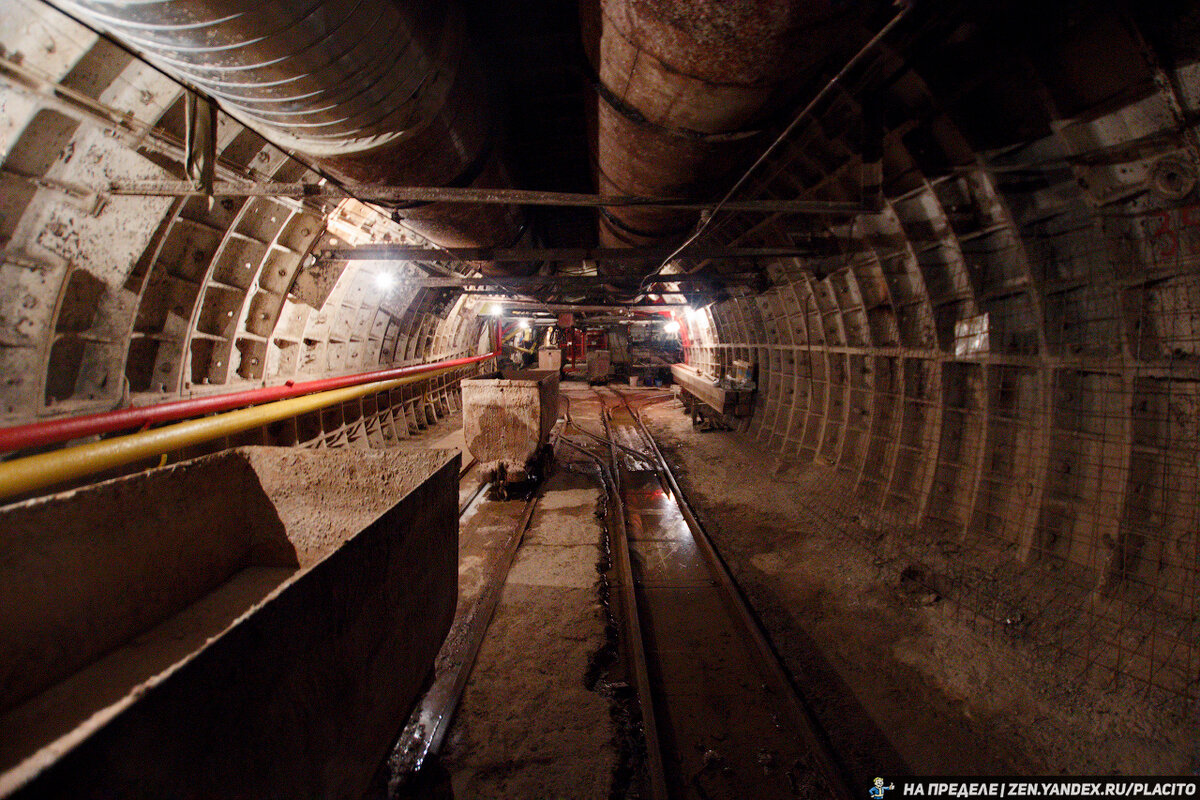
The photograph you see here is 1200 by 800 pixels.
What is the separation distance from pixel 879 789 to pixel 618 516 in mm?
4310

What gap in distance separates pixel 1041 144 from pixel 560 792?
6565mm

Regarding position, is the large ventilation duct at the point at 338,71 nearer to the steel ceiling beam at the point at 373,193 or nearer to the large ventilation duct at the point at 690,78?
the steel ceiling beam at the point at 373,193

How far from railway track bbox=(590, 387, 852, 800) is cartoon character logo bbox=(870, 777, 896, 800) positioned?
0.23 meters

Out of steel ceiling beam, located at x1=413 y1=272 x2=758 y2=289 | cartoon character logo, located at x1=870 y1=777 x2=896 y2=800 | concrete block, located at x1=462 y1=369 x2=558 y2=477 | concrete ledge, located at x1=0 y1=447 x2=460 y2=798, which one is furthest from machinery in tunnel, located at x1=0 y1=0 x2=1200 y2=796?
steel ceiling beam, located at x1=413 y1=272 x2=758 y2=289

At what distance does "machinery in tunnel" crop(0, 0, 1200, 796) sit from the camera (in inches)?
76.6

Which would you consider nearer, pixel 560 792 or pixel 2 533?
pixel 2 533

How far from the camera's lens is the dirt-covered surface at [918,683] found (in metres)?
2.95

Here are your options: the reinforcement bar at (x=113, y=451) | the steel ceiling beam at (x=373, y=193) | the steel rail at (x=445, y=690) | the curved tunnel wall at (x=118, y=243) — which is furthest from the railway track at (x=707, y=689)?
the curved tunnel wall at (x=118, y=243)

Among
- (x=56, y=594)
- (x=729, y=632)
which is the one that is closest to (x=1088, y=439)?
(x=729, y=632)

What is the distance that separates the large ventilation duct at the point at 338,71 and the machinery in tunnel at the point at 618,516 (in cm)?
2

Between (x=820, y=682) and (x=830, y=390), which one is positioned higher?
(x=830, y=390)

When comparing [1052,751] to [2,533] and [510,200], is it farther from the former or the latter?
[2,533]

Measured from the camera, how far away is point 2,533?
1725 mm

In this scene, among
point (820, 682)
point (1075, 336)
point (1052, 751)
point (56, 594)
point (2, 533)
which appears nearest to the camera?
point (2, 533)
